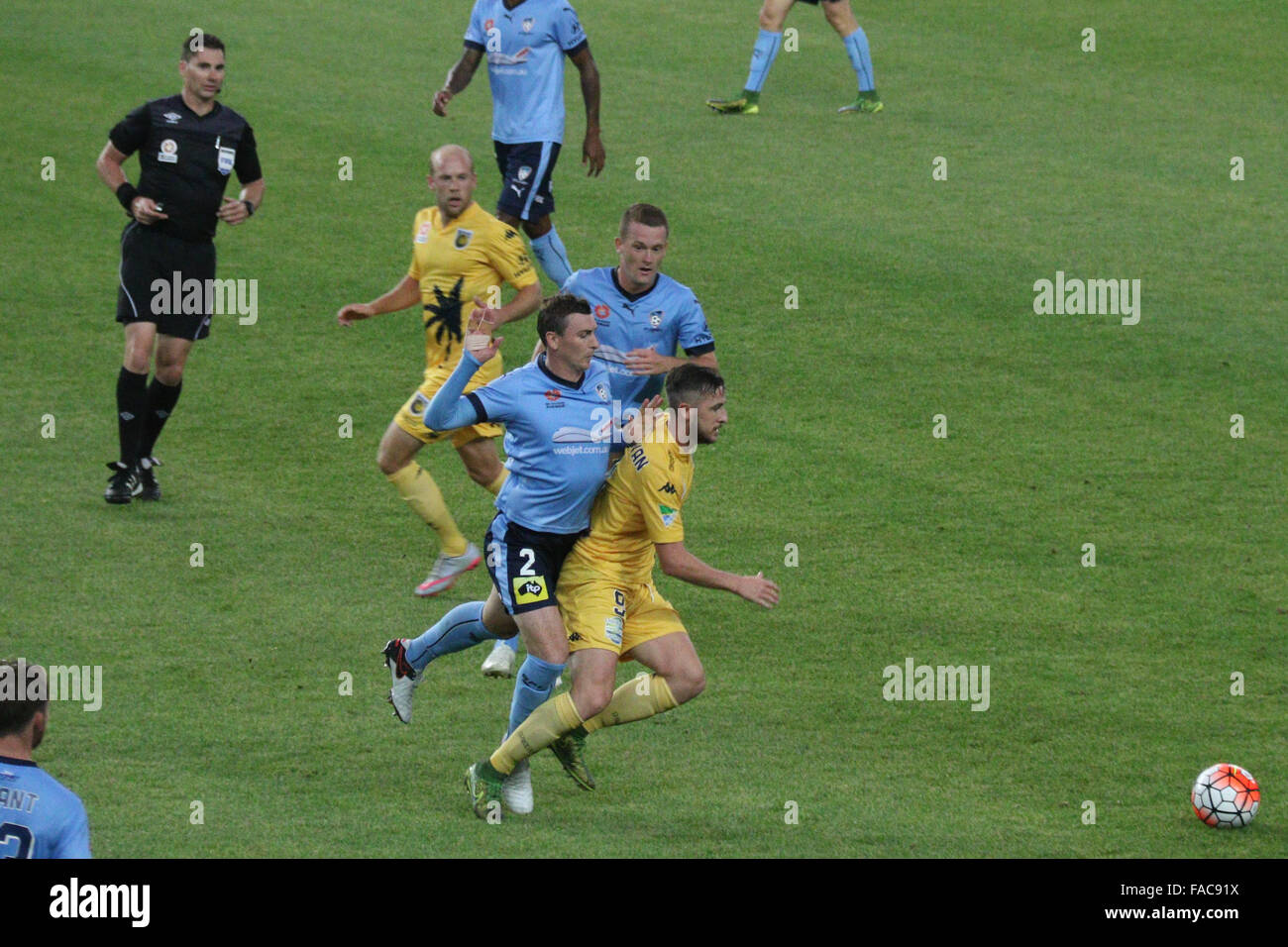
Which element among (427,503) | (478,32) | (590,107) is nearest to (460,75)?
(478,32)

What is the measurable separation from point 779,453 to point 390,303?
3168mm

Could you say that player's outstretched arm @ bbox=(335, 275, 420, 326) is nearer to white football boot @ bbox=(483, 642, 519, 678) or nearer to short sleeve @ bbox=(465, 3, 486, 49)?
white football boot @ bbox=(483, 642, 519, 678)

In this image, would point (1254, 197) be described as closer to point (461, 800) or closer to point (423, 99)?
point (423, 99)

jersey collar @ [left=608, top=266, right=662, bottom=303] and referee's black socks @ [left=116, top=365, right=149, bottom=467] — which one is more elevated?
jersey collar @ [left=608, top=266, right=662, bottom=303]

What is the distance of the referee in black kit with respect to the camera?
11.0 m

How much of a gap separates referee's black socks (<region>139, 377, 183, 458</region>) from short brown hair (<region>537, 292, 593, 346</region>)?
453cm

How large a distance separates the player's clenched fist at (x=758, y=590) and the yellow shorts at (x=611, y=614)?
1.83 feet

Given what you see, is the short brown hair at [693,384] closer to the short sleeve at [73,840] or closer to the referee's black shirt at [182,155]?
the short sleeve at [73,840]

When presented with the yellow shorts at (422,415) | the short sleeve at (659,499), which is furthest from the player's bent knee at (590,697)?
the yellow shorts at (422,415)

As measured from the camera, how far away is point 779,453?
39.7 feet

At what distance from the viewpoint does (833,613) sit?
9.82 m

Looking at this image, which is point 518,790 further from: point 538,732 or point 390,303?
point 390,303

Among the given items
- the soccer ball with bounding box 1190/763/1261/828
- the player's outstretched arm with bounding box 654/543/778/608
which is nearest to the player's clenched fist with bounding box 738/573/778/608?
the player's outstretched arm with bounding box 654/543/778/608
